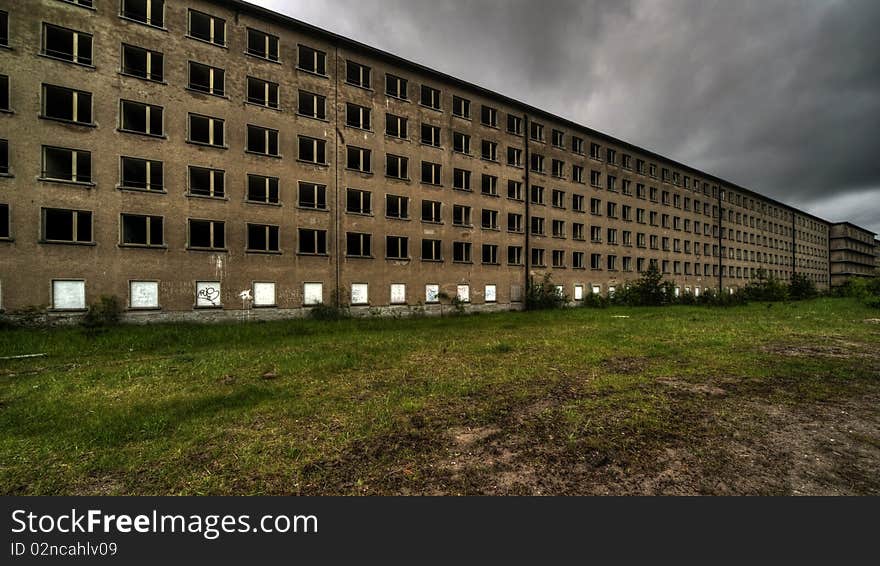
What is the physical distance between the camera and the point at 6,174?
16719mm

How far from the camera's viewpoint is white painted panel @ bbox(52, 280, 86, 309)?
1728cm

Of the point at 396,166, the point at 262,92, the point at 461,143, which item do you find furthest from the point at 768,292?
the point at 262,92

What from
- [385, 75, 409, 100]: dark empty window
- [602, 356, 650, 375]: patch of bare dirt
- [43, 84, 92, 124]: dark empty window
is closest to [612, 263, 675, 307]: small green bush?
[385, 75, 409, 100]: dark empty window

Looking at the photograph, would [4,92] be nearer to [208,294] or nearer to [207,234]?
[207,234]

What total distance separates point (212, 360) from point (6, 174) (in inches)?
710

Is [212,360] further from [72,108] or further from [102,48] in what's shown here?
[102,48]

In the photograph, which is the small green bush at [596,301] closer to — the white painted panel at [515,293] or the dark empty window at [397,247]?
the white painted panel at [515,293]

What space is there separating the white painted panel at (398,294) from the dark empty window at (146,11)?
69.3ft

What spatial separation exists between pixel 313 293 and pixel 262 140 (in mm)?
10615

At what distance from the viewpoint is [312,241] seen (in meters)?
23.9

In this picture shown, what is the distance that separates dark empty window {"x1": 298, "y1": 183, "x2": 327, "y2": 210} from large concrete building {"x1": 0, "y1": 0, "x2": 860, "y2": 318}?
14 centimetres

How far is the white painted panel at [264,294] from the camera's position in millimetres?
21719

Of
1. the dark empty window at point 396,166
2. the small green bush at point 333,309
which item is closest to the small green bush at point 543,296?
the dark empty window at point 396,166

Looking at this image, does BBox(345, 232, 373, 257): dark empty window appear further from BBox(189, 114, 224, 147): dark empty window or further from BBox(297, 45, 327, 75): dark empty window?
BBox(297, 45, 327, 75): dark empty window
